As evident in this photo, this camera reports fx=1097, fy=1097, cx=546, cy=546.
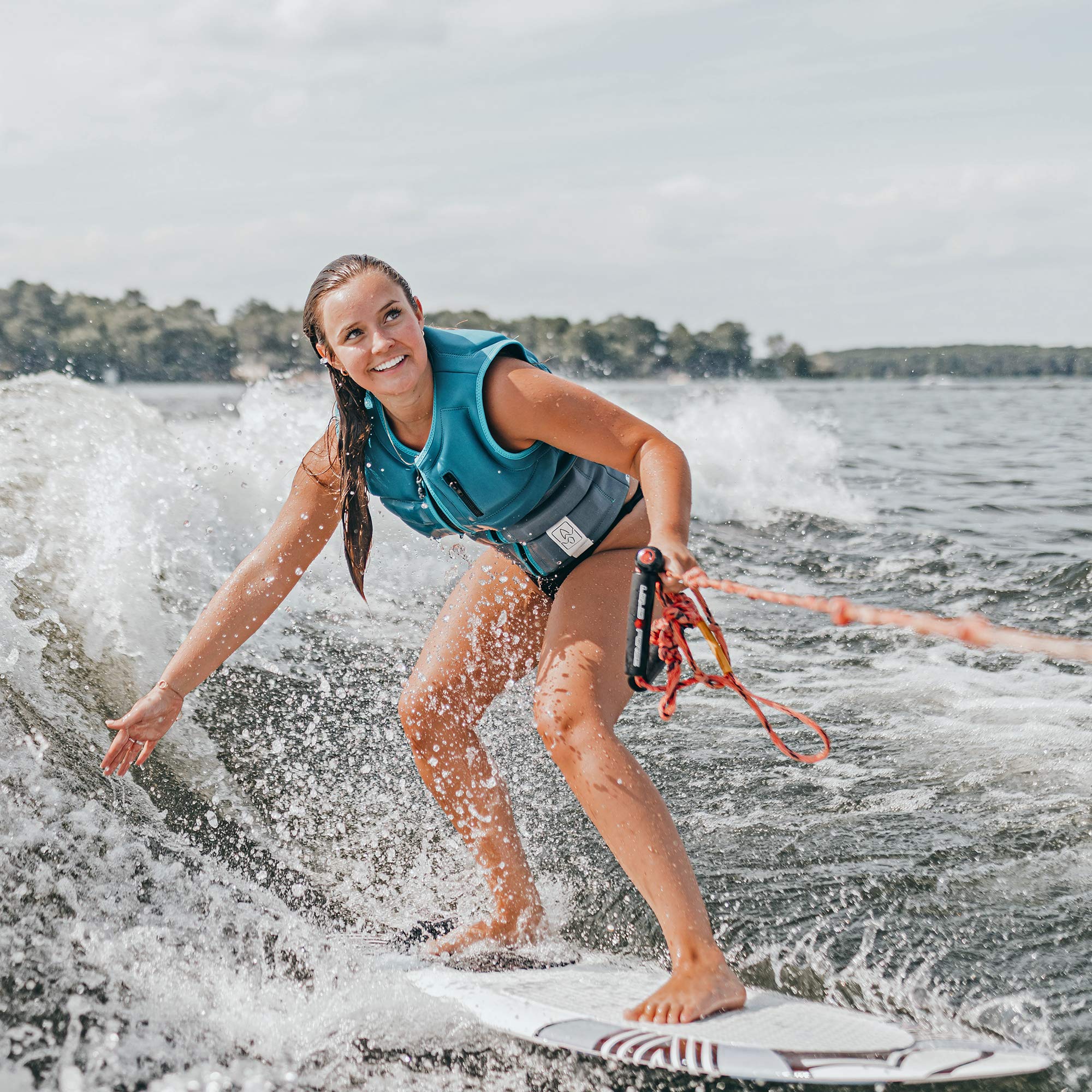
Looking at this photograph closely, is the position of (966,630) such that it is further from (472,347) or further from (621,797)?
(472,347)

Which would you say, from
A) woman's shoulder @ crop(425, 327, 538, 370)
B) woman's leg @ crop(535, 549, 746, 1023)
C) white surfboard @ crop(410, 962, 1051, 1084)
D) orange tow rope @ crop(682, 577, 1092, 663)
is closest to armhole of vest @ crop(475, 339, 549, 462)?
woman's shoulder @ crop(425, 327, 538, 370)

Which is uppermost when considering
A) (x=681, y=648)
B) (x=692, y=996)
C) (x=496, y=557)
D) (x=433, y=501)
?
(x=433, y=501)

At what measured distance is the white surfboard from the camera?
2357mm

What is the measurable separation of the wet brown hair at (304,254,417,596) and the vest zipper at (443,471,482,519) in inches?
11.9

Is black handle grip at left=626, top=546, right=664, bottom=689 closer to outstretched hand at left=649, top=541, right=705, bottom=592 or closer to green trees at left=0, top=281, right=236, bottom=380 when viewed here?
outstretched hand at left=649, top=541, right=705, bottom=592

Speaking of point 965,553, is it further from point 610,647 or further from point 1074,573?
point 610,647

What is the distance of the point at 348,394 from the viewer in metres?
3.04

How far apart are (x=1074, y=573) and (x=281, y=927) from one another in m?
6.35

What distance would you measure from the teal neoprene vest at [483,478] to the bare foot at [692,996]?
1.13 meters

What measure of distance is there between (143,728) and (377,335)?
4.05 feet

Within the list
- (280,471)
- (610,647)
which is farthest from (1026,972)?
(280,471)

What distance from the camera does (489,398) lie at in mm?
2852

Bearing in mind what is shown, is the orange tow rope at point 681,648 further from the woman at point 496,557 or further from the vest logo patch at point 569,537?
the vest logo patch at point 569,537

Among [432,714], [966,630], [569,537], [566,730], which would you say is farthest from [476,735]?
[966,630]
